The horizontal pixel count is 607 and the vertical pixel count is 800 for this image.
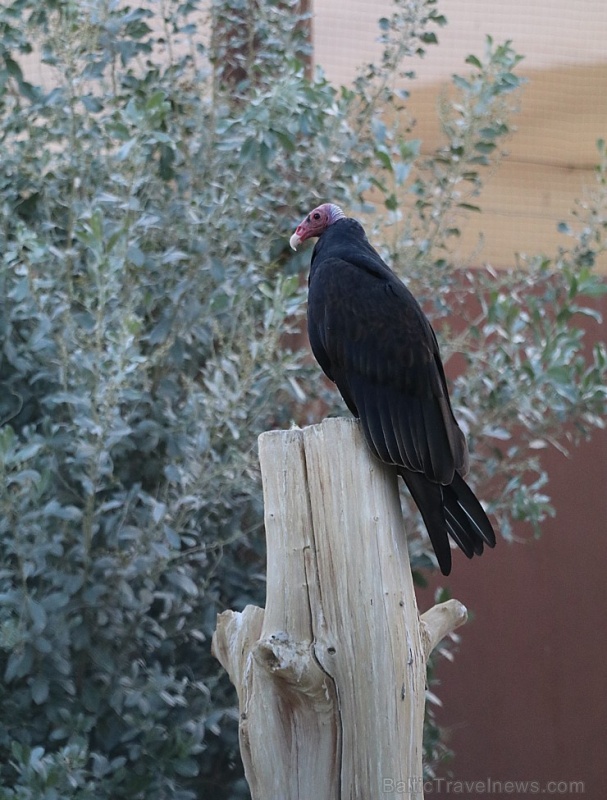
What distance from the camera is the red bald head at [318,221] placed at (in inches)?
110

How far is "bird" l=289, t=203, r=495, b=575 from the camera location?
2166 mm

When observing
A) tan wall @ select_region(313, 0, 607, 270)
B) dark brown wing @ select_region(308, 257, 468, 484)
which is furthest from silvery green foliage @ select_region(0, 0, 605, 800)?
tan wall @ select_region(313, 0, 607, 270)

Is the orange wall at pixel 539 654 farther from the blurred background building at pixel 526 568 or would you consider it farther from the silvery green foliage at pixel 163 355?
the silvery green foliage at pixel 163 355

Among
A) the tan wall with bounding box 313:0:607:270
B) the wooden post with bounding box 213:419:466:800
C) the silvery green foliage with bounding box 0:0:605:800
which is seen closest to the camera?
the wooden post with bounding box 213:419:466:800

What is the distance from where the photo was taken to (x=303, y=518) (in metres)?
1.96

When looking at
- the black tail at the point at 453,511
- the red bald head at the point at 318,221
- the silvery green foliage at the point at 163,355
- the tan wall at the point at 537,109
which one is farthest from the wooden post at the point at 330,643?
the tan wall at the point at 537,109

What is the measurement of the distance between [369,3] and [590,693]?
285 centimetres

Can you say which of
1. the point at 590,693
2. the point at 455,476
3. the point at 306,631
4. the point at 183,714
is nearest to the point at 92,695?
the point at 183,714

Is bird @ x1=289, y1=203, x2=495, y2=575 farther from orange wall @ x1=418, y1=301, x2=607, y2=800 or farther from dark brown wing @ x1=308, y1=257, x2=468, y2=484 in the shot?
orange wall @ x1=418, y1=301, x2=607, y2=800

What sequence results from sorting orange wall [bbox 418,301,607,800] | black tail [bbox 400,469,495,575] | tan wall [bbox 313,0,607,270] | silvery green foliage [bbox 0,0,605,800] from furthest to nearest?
tan wall [bbox 313,0,607,270]
orange wall [bbox 418,301,607,800]
silvery green foliage [bbox 0,0,605,800]
black tail [bbox 400,469,495,575]

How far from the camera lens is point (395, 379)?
7.66 ft

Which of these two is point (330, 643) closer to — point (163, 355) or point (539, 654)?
point (163, 355)

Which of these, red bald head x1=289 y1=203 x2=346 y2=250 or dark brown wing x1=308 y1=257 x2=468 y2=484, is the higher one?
red bald head x1=289 y1=203 x2=346 y2=250

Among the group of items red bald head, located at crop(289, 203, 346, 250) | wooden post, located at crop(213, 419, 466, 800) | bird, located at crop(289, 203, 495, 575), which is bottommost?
wooden post, located at crop(213, 419, 466, 800)
